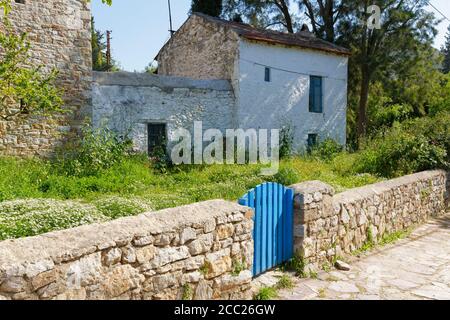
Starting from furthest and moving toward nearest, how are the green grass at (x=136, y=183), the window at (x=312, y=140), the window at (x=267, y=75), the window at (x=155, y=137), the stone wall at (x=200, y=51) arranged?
the window at (x=312, y=140) → the window at (x=267, y=75) → the stone wall at (x=200, y=51) → the window at (x=155, y=137) → the green grass at (x=136, y=183)

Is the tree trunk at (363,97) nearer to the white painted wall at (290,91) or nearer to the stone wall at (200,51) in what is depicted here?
the white painted wall at (290,91)

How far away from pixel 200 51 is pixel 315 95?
17.1 ft

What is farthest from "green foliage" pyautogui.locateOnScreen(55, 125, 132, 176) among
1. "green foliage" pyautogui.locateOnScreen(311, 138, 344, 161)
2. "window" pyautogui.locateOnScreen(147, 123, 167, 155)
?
"green foliage" pyautogui.locateOnScreen(311, 138, 344, 161)

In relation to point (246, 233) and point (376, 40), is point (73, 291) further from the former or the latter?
point (376, 40)

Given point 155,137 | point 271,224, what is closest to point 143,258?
point 271,224

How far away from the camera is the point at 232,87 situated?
1520cm

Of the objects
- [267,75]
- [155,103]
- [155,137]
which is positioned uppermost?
[267,75]

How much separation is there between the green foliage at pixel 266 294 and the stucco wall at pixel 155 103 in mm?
9200

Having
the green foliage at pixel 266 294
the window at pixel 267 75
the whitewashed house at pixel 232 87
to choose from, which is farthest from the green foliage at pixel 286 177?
the window at pixel 267 75

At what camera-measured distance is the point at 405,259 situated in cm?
619

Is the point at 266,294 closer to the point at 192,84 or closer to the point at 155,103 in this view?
the point at 155,103

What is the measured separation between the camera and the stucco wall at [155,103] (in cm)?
1257

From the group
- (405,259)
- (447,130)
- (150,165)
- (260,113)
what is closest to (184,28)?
(260,113)

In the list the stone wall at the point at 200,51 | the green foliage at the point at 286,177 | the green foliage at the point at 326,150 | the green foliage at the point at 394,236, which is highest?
the stone wall at the point at 200,51
